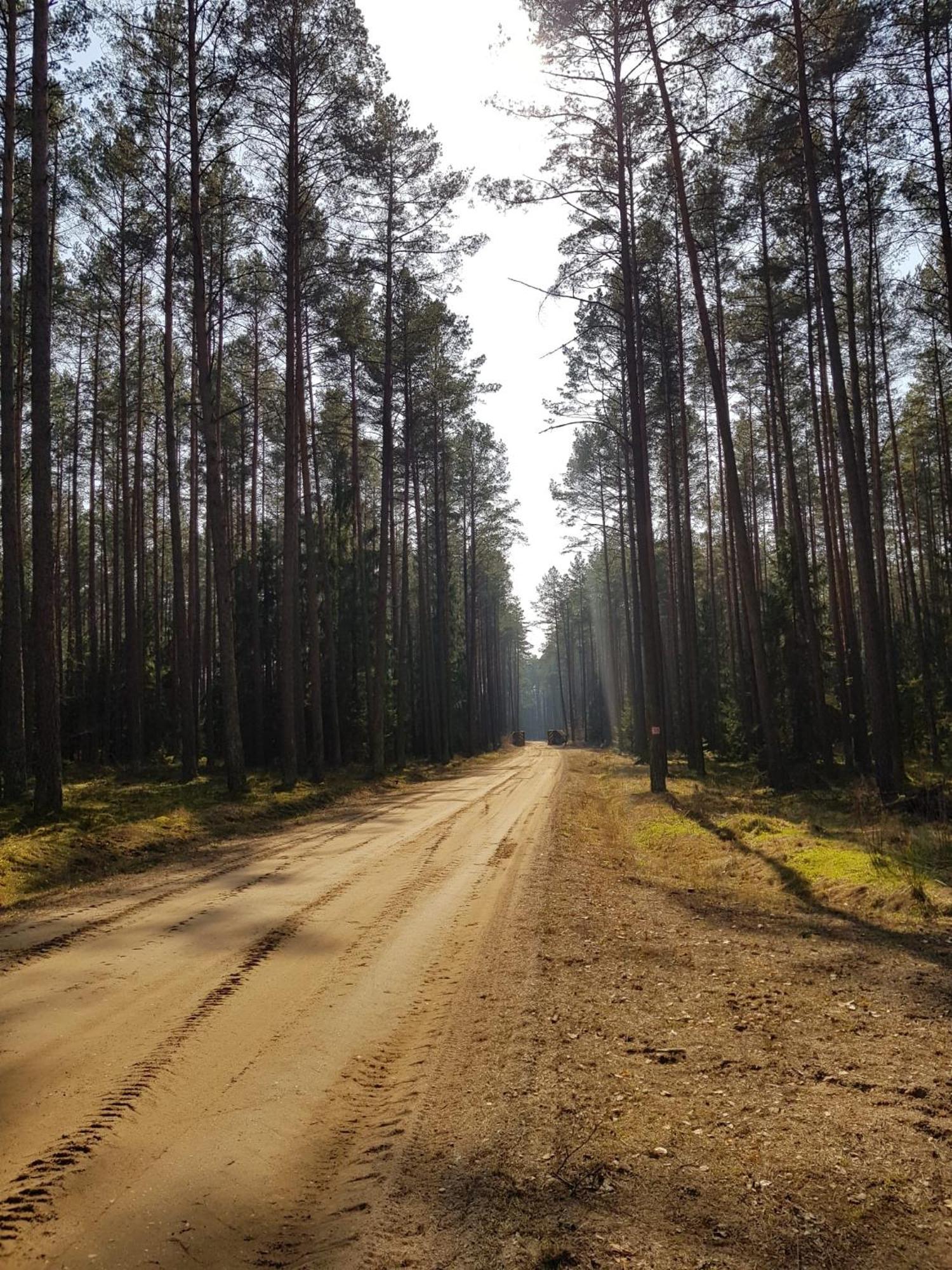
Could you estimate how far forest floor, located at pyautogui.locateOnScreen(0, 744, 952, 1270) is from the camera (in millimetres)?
2732

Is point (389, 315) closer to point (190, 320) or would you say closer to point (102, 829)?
point (190, 320)

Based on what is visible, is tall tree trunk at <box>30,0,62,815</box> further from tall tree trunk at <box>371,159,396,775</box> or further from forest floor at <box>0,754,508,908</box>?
tall tree trunk at <box>371,159,396,775</box>

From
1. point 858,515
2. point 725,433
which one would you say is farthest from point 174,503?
point 858,515

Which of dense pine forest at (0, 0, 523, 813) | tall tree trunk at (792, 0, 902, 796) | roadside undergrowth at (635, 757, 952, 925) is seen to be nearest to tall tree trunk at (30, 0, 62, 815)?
dense pine forest at (0, 0, 523, 813)

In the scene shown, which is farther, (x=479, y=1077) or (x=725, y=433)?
(x=725, y=433)

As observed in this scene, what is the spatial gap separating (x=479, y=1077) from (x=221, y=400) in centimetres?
2509

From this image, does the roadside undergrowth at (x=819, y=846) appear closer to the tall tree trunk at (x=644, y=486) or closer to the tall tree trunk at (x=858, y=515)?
the tall tree trunk at (x=858, y=515)

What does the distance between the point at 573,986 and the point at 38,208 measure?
13.5 m

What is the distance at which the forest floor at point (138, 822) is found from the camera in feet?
32.1

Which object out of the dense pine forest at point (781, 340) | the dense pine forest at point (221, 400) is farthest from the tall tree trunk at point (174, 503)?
the dense pine forest at point (781, 340)

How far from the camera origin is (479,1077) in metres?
4.03

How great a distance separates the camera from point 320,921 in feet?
22.9

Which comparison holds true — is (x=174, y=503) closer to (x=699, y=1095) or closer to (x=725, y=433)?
(x=725, y=433)

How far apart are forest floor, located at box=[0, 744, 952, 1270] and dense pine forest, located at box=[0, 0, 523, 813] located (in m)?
7.98
